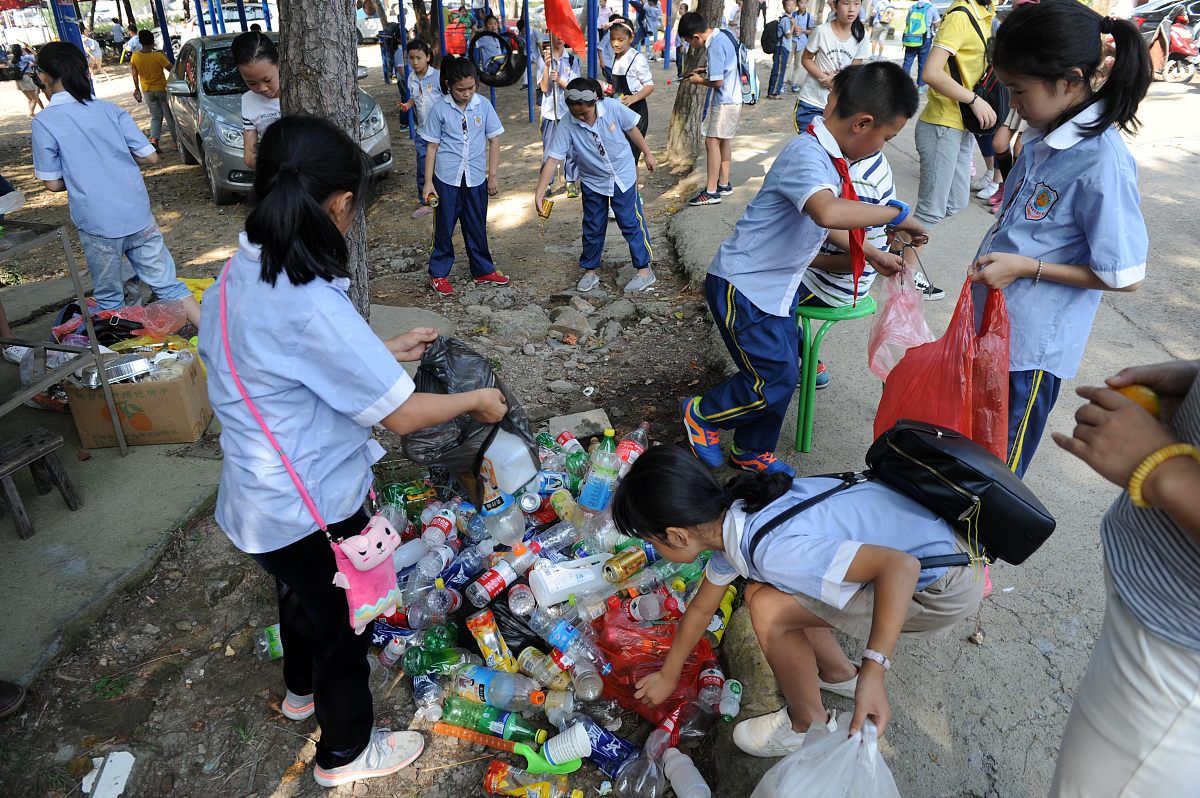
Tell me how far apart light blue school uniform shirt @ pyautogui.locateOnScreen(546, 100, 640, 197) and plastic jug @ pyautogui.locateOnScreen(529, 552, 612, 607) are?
10.9 feet

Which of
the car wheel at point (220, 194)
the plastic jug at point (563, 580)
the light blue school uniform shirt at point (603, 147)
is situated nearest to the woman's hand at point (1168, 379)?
the plastic jug at point (563, 580)

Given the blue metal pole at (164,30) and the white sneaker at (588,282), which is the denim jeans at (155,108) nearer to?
the blue metal pole at (164,30)

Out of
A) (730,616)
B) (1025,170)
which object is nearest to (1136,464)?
(1025,170)

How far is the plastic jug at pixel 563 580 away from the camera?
266 centimetres

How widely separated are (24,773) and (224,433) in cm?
141

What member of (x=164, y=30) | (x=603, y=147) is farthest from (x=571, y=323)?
(x=164, y=30)

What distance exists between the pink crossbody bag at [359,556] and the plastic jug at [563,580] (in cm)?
88

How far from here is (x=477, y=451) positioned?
252 centimetres

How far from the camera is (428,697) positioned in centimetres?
244

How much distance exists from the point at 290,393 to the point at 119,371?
2436 mm

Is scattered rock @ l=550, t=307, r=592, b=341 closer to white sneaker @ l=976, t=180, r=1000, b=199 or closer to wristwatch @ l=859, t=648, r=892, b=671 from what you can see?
wristwatch @ l=859, t=648, r=892, b=671

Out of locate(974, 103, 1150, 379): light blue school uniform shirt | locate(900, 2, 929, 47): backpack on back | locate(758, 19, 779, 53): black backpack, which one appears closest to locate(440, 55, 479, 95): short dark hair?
locate(974, 103, 1150, 379): light blue school uniform shirt

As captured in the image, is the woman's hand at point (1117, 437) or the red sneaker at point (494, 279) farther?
the red sneaker at point (494, 279)

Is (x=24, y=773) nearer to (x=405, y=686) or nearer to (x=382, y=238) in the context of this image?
(x=405, y=686)
